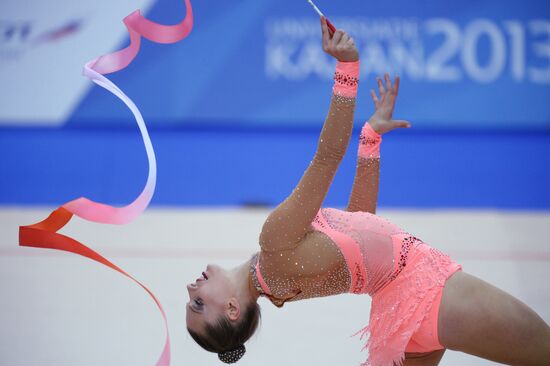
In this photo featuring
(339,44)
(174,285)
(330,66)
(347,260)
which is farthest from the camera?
(330,66)

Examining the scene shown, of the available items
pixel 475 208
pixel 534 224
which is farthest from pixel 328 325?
pixel 475 208

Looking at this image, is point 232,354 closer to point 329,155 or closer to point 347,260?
point 347,260

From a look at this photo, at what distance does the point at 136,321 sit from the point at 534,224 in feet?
8.77

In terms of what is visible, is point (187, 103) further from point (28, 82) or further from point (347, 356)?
point (347, 356)

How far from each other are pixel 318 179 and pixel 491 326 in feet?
1.95

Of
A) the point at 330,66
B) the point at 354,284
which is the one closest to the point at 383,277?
the point at 354,284

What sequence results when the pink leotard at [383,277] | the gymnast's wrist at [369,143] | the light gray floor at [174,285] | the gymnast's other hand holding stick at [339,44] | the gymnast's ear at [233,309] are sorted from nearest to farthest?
1. the gymnast's other hand holding stick at [339,44]
2. the pink leotard at [383,277]
3. the gymnast's ear at [233,309]
4. the gymnast's wrist at [369,143]
5. the light gray floor at [174,285]

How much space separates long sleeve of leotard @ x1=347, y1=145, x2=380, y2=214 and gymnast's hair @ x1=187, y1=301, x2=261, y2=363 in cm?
47

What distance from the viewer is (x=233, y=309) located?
2.31m

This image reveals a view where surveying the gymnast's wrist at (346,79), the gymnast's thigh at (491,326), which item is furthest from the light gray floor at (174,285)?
the gymnast's wrist at (346,79)

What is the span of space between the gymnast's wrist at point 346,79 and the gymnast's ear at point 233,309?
0.67 metres

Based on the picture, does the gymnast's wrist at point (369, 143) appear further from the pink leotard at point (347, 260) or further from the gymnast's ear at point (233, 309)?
the gymnast's ear at point (233, 309)

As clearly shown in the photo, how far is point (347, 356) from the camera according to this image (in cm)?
289

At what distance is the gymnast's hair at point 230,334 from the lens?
2.31 meters
